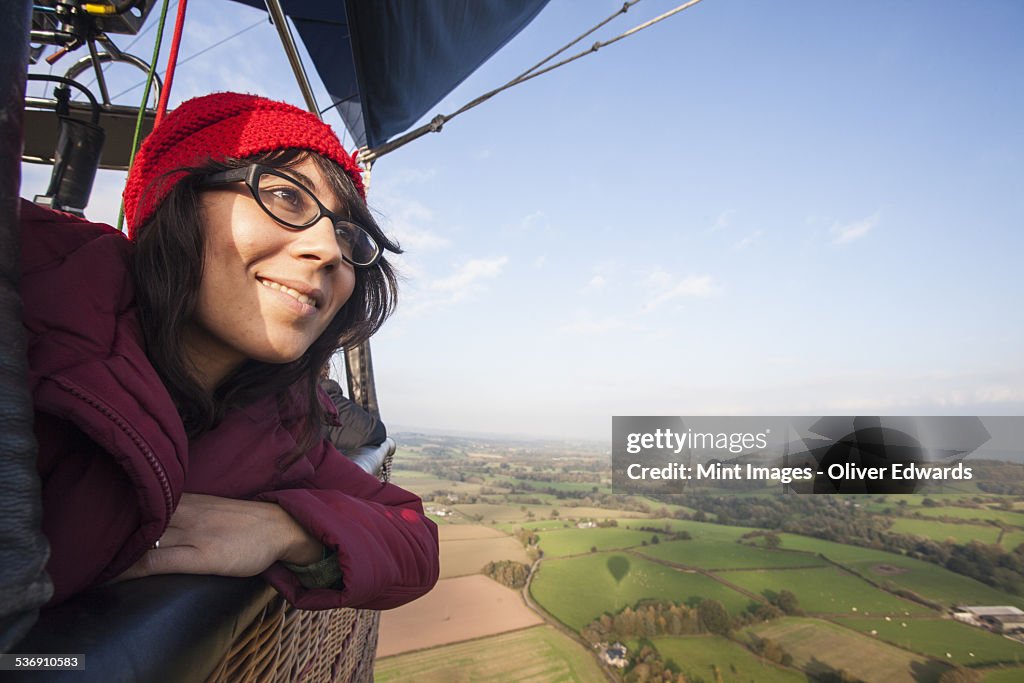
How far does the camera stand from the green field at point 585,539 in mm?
14742

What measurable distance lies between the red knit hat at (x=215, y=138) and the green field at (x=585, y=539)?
15.0 m

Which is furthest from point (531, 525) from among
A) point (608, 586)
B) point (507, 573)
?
point (507, 573)

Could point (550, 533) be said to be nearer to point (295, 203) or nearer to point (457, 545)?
point (457, 545)

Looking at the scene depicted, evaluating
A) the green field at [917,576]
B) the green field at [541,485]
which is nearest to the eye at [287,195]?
the green field at [541,485]

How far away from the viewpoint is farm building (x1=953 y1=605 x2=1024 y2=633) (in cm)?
1279

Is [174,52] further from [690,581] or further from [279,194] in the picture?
[690,581]

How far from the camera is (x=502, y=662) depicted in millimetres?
9031

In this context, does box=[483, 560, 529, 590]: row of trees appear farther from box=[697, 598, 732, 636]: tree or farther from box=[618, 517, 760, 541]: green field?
box=[618, 517, 760, 541]: green field

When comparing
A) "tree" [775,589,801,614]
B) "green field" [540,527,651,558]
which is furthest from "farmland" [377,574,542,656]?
"tree" [775,589,801,614]

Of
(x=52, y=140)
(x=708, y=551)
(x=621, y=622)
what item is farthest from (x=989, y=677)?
(x=52, y=140)

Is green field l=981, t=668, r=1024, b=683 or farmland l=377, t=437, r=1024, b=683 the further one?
green field l=981, t=668, r=1024, b=683

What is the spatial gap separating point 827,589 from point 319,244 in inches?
724

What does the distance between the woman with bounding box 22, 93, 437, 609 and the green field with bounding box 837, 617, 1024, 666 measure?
17192 millimetres

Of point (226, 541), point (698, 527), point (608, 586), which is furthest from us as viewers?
point (698, 527)
